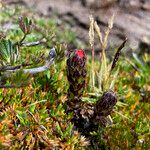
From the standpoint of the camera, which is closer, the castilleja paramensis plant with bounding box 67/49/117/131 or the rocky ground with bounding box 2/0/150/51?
the castilleja paramensis plant with bounding box 67/49/117/131

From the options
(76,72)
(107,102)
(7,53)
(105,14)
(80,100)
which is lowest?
(105,14)

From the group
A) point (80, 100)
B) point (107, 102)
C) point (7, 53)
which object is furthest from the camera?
point (80, 100)

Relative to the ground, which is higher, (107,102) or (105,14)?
(107,102)

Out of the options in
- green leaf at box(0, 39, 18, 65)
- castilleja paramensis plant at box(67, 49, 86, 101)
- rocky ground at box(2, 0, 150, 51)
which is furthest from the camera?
rocky ground at box(2, 0, 150, 51)

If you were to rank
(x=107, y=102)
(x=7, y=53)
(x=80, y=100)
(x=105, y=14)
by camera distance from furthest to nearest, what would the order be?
1. (x=105, y=14)
2. (x=80, y=100)
3. (x=107, y=102)
4. (x=7, y=53)

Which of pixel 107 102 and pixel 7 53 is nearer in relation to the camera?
pixel 7 53

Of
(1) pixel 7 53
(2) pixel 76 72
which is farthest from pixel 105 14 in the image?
(1) pixel 7 53

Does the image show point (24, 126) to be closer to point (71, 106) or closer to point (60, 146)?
point (60, 146)

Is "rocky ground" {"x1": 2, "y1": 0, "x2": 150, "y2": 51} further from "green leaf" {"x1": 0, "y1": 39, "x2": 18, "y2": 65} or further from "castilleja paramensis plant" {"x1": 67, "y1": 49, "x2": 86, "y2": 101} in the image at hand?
"green leaf" {"x1": 0, "y1": 39, "x2": 18, "y2": 65}

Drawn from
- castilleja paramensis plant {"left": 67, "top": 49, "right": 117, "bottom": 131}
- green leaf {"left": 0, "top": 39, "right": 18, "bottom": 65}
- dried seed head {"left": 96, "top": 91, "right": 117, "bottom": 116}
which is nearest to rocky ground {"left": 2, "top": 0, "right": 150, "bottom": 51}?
castilleja paramensis plant {"left": 67, "top": 49, "right": 117, "bottom": 131}

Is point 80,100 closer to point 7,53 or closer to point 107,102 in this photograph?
point 107,102
